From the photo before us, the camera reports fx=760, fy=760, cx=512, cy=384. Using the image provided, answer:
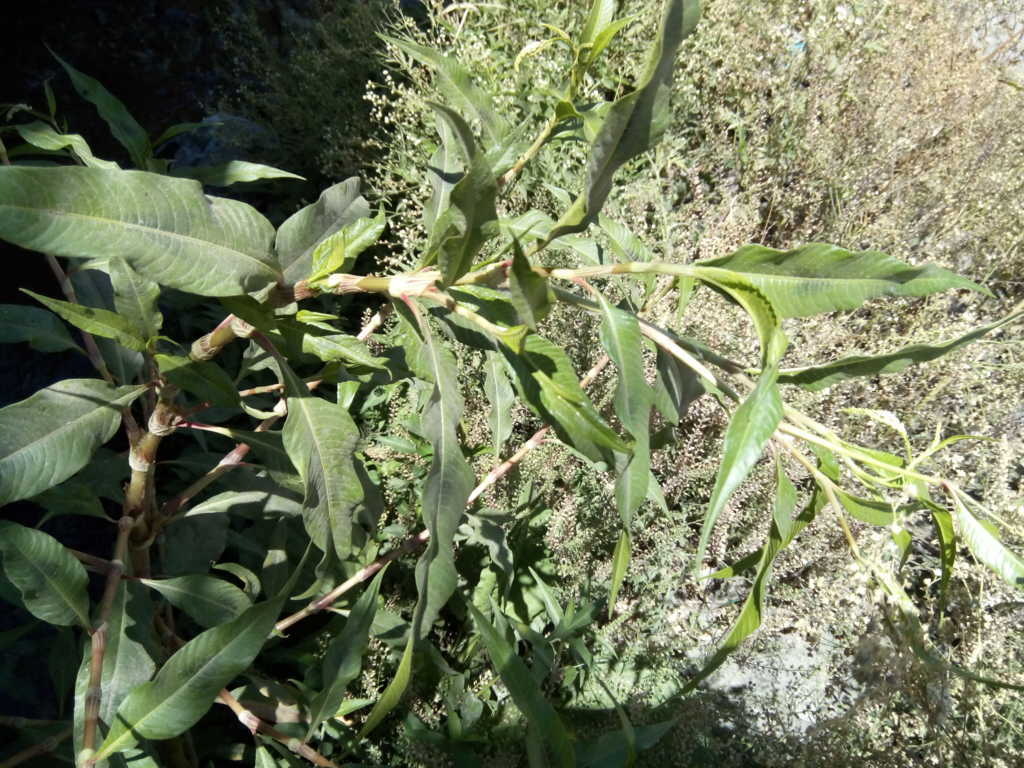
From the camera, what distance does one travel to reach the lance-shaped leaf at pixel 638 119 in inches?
21.0

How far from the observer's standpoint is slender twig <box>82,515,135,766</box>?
0.83m

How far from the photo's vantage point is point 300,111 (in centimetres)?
286

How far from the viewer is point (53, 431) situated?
0.85m

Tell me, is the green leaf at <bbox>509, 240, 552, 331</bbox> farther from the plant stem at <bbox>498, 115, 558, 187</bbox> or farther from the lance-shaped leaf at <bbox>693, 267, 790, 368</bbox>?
the plant stem at <bbox>498, 115, 558, 187</bbox>

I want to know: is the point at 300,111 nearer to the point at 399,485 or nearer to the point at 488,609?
the point at 399,485

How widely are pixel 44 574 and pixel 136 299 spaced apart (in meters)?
0.37

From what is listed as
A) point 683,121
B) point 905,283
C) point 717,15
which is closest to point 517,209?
point 683,121

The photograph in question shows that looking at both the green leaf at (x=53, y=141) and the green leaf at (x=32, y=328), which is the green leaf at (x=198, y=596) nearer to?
the green leaf at (x=32, y=328)

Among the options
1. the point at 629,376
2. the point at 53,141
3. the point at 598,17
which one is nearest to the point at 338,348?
the point at 629,376

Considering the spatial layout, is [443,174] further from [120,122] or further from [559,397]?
[120,122]

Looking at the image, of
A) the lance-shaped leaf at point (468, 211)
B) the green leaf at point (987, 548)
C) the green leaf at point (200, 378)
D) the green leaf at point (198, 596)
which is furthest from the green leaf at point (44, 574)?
the green leaf at point (987, 548)

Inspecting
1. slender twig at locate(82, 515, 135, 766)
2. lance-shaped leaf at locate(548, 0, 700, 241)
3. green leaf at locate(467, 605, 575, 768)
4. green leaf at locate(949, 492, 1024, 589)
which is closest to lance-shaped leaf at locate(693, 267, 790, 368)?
lance-shaped leaf at locate(548, 0, 700, 241)

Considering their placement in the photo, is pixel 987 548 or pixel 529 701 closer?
pixel 987 548

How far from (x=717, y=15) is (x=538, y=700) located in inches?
110
